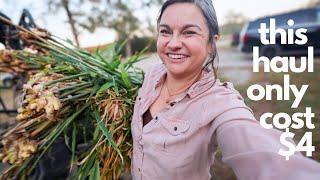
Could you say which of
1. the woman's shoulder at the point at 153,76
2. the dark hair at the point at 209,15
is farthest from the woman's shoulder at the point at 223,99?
the woman's shoulder at the point at 153,76

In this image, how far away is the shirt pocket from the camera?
143cm

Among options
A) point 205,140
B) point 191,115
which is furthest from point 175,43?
point 205,140

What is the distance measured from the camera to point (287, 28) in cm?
1255

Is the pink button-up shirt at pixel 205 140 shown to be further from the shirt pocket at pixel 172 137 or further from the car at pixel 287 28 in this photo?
the car at pixel 287 28

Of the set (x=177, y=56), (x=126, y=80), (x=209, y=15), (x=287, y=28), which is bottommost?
(x=287, y=28)

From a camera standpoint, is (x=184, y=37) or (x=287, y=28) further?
(x=287, y=28)

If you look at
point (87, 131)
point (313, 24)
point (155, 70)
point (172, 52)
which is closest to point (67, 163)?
point (87, 131)

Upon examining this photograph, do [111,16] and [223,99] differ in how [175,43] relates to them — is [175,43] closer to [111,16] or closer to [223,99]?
[223,99]

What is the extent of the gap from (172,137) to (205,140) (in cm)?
14

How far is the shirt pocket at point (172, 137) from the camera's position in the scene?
1.43 metres

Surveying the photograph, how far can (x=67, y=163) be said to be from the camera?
2705 mm

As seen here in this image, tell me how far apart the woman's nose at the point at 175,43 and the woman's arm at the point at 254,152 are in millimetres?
341

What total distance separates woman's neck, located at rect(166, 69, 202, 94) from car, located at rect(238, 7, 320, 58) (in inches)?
408

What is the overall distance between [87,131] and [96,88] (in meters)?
0.26
